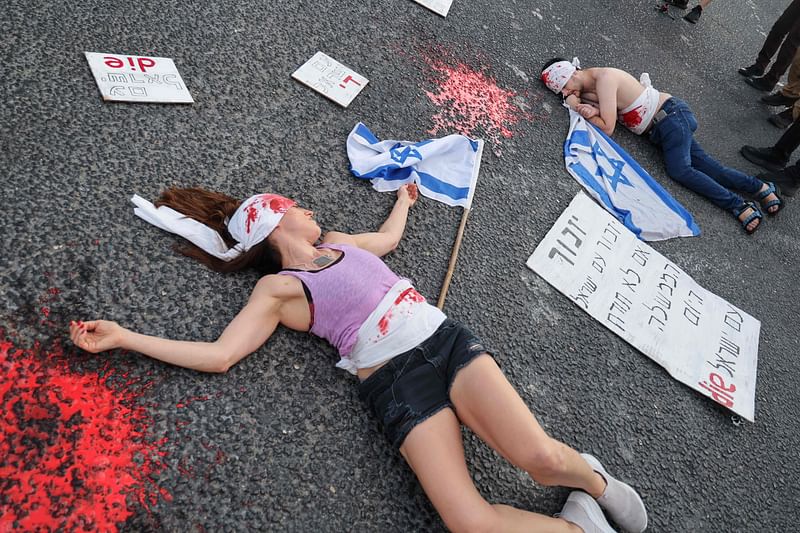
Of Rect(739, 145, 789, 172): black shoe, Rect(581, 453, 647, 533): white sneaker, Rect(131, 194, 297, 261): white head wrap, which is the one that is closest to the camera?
Rect(581, 453, 647, 533): white sneaker

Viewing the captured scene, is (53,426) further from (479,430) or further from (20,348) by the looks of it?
(479,430)

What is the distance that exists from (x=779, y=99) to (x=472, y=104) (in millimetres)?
3224

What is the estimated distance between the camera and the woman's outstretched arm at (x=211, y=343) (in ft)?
5.01

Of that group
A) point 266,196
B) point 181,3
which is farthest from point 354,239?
point 181,3

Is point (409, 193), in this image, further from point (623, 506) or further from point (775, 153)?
point (775, 153)

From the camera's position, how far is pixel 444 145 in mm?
2719

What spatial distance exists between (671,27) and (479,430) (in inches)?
187

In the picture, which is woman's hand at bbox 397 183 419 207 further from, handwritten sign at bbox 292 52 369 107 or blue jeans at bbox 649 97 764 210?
blue jeans at bbox 649 97 764 210

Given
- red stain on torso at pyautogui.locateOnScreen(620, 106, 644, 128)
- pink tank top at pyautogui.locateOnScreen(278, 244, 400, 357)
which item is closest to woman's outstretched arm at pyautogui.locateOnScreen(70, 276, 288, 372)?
pink tank top at pyautogui.locateOnScreen(278, 244, 400, 357)

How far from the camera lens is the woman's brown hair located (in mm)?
1910

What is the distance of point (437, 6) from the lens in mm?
3576

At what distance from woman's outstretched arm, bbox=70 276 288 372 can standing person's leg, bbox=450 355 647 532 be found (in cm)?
65

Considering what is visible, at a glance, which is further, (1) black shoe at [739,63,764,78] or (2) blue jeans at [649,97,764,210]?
(1) black shoe at [739,63,764,78]

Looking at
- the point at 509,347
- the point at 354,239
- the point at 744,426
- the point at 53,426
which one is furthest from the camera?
the point at 744,426
